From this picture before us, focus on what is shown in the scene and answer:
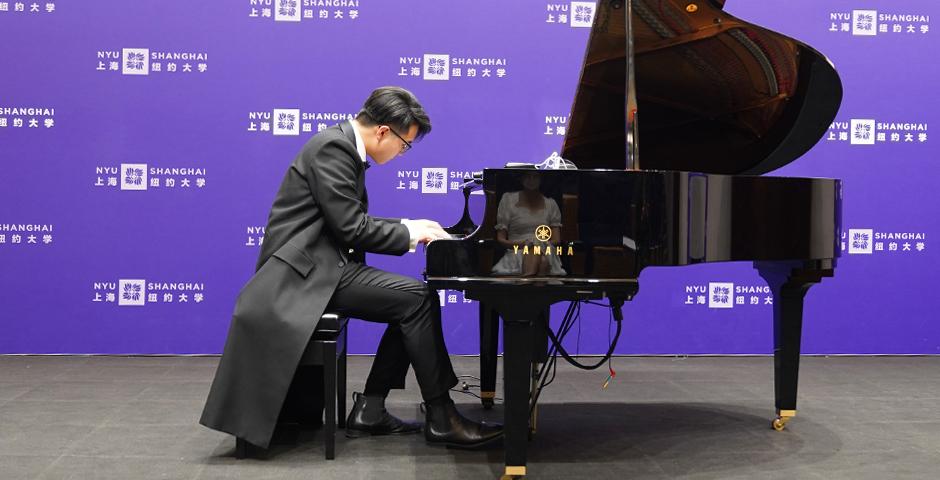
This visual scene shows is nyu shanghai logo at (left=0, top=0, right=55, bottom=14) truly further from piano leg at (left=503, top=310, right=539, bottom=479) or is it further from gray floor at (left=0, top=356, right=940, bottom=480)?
piano leg at (left=503, top=310, right=539, bottom=479)

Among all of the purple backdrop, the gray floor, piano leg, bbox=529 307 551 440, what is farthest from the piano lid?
the purple backdrop

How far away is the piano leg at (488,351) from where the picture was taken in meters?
3.77

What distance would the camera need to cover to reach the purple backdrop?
4973 millimetres

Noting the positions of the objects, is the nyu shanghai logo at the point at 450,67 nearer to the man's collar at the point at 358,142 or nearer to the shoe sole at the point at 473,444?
the man's collar at the point at 358,142

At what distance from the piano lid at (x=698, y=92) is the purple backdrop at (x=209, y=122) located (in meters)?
1.57

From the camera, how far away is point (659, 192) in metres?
2.68

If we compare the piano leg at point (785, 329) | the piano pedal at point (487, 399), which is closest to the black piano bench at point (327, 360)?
the piano pedal at point (487, 399)

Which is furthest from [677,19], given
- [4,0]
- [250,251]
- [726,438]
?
[4,0]

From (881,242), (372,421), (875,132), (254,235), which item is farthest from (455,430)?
(875,132)

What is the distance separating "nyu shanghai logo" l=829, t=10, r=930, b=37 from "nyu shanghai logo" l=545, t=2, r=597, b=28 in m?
1.36

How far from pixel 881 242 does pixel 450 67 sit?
258 cm

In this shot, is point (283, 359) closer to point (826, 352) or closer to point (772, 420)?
point (772, 420)

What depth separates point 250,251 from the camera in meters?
5.09

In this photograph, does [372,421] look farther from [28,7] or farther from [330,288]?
[28,7]
